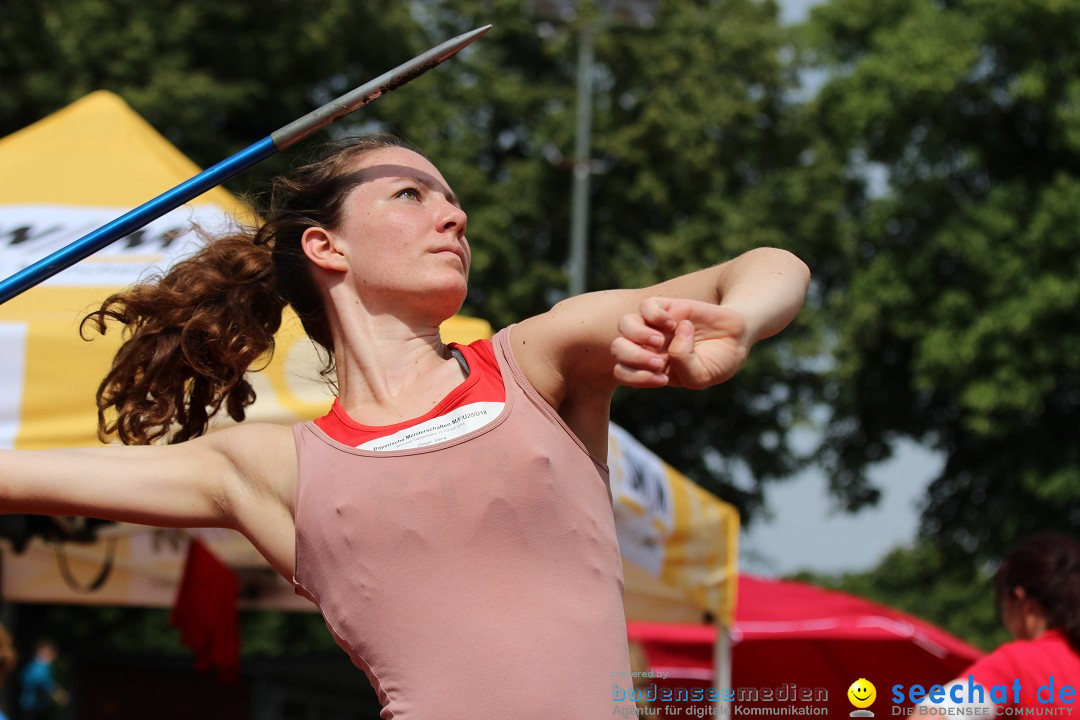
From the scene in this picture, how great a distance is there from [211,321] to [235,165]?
340mm

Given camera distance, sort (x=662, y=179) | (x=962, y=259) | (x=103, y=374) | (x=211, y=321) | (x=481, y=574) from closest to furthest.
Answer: (x=481, y=574) < (x=211, y=321) < (x=103, y=374) < (x=962, y=259) < (x=662, y=179)

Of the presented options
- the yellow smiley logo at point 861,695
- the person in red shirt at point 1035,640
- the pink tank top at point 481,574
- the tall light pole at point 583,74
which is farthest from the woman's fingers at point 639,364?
the tall light pole at point 583,74

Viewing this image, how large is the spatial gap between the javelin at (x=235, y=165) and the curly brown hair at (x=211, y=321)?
15 centimetres

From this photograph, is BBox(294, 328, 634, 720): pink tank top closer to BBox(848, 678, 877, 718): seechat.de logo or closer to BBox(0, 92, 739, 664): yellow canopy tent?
BBox(0, 92, 739, 664): yellow canopy tent

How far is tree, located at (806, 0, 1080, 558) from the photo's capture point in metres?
15.6

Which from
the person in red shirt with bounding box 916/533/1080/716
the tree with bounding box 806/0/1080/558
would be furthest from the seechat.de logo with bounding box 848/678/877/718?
the tree with bounding box 806/0/1080/558

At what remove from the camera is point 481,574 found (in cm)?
198

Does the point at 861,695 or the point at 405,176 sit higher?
the point at 405,176

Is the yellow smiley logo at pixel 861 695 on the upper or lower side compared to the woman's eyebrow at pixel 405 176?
lower

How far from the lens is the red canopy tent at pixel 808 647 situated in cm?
841

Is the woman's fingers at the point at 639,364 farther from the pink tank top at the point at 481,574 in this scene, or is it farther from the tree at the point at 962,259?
the tree at the point at 962,259

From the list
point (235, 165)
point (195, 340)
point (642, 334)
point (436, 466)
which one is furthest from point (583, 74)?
point (642, 334)

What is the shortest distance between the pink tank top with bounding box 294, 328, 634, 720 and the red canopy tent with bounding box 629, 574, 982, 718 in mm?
6331

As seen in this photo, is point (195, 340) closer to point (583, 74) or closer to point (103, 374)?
point (103, 374)
